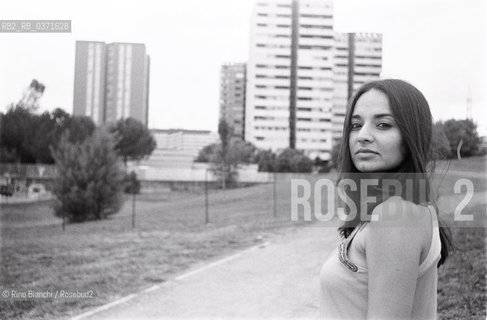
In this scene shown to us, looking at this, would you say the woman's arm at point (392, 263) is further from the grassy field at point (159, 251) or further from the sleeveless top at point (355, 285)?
the grassy field at point (159, 251)

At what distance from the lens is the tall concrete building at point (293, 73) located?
2.95 meters

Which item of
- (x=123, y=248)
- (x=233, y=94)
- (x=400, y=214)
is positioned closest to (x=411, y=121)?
(x=400, y=214)

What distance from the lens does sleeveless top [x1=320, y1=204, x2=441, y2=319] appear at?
1.93 ft

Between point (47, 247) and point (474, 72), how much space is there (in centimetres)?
492

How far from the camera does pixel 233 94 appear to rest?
427 cm

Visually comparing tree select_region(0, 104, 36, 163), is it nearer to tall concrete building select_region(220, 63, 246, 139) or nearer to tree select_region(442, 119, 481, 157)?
tall concrete building select_region(220, 63, 246, 139)

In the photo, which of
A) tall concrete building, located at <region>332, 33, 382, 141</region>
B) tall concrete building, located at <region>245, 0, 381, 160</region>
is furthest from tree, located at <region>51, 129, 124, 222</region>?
tall concrete building, located at <region>332, 33, 382, 141</region>

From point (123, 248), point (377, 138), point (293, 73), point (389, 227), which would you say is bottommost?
point (123, 248)

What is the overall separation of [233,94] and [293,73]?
0.75m

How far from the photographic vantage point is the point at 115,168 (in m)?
9.09

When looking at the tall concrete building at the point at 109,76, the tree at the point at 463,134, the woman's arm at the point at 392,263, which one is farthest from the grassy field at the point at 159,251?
the tall concrete building at the point at 109,76

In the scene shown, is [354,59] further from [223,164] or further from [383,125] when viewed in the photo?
[223,164]

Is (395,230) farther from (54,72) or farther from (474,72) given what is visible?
(54,72)

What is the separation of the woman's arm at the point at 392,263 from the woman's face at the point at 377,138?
0.10 m
